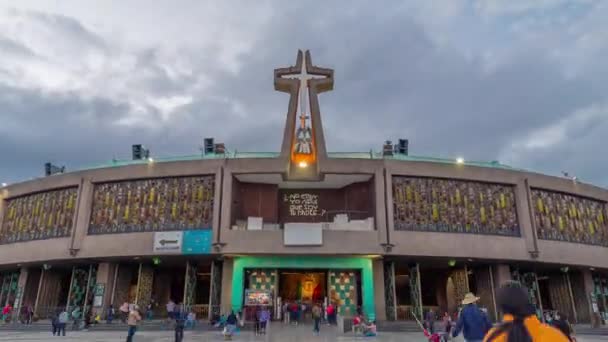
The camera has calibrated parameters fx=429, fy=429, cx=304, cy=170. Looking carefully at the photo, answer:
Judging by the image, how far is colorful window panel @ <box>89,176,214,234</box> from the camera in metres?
29.6

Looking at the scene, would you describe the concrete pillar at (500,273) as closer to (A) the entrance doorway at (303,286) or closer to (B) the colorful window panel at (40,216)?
(A) the entrance doorway at (303,286)

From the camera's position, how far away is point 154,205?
30281 mm

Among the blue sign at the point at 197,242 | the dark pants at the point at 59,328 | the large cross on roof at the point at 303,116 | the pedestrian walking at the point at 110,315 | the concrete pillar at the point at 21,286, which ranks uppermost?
the large cross on roof at the point at 303,116

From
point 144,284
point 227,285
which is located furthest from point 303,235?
point 144,284

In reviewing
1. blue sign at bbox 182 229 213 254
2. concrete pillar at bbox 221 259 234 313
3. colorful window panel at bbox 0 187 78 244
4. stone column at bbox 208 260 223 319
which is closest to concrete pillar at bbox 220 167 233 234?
blue sign at bbox 182 229 213 254

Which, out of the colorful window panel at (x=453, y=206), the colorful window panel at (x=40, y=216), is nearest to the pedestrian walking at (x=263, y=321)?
the colorful window panel at (x=453, y=206)

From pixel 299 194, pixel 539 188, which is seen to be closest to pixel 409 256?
pixel 299 194

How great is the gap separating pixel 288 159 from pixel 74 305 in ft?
63.5

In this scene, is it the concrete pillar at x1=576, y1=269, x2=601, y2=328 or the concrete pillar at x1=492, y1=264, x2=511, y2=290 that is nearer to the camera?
the concrete pillar at x1=492, y1=264, x2=511, y2=290

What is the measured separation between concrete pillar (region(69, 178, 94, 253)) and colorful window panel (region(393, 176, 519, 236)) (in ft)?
71.8

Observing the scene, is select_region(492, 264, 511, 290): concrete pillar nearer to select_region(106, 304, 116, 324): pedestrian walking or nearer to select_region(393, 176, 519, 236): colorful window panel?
select_region(393, 176, 519, 236): colorful window panel

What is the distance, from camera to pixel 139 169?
1223 inches

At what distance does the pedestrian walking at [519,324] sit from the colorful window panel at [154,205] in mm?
27402

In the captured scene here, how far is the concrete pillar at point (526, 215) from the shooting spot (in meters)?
29.7
